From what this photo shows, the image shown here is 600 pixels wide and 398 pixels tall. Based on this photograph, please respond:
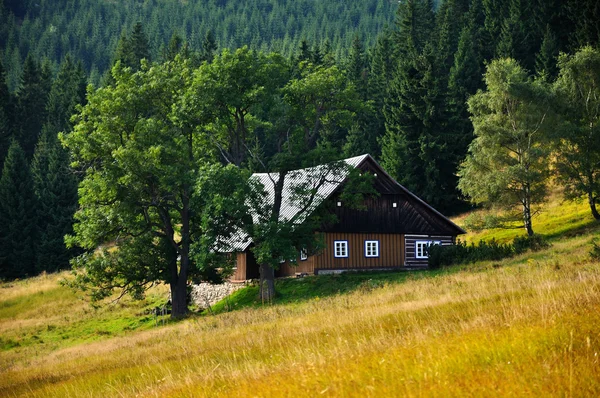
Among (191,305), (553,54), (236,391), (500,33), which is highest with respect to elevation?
(500,33)

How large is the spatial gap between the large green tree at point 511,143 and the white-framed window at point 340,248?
1176 centimetres

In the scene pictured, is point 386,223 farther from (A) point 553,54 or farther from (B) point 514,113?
(A) point 553,54

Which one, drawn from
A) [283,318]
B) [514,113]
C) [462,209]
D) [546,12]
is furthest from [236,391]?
[546,12]

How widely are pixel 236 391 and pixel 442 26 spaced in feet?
305

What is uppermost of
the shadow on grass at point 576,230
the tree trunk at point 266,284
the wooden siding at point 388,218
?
the wooden siding at point 388,218

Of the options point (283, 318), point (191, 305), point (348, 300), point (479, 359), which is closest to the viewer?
point (479, 359)

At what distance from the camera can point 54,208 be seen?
74500mm

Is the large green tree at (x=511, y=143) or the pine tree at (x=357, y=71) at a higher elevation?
the pine tree at (x=357, y=71)

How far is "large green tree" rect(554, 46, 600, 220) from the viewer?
158 ft

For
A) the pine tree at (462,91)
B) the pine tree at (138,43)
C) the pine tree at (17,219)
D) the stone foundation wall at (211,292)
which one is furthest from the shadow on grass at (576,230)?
the pine tree at (138,43)

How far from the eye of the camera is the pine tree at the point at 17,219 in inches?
2788

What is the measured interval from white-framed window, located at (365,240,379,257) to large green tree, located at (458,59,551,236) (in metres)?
9.41

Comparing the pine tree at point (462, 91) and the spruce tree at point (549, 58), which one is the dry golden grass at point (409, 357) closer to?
the pine tree at point (462, 91)

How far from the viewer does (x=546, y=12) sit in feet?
277
